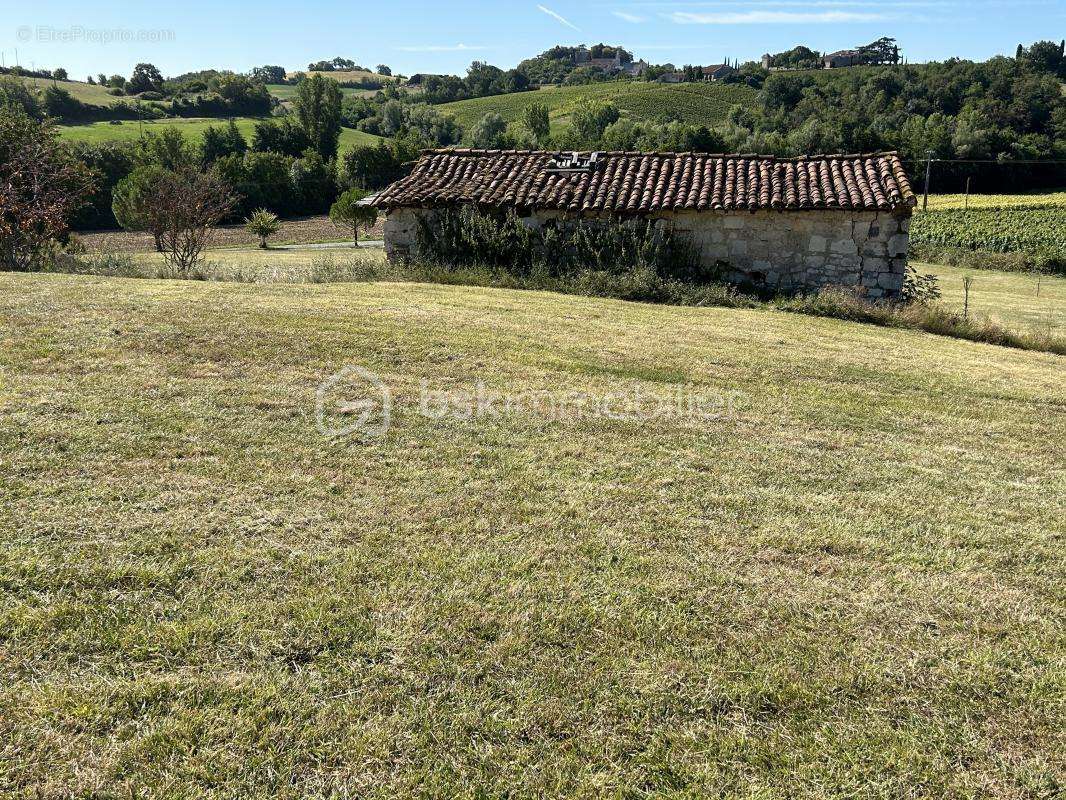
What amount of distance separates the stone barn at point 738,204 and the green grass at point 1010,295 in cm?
517

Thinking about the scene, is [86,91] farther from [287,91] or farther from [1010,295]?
[1010,295]

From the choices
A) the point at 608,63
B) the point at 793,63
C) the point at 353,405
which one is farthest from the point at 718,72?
the point at 353,405

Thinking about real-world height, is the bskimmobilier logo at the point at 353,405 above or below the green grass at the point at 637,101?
below

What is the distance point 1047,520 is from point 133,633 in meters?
5.48

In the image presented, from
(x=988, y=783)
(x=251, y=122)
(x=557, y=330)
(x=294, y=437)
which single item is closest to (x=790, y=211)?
(x=557, y=330)

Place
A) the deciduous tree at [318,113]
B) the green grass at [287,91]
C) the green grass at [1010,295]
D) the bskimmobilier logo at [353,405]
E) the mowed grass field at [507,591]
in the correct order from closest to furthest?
1. the mowed grass field at [507,591]
2. the bskimmobilier logo at [353,405]
3. the green grass at [1010,295]
4. the deciduous tree at [318,113]
5. the green grass at [287,91]

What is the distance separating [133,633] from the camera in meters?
3.17

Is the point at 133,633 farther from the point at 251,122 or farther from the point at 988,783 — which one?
the point at 251,122

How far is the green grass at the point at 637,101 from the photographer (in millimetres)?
92375

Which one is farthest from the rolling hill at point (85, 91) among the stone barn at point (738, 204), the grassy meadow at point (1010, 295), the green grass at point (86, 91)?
the grassy meadow at point (1010, 295)

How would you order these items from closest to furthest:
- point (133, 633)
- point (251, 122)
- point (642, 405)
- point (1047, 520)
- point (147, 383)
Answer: point (133, 633)
point (1047, 520)
point (147, 383)
point (642, 405)
point (251, 122)

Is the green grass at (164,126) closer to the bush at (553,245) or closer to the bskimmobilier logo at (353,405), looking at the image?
the bush at (553,245)

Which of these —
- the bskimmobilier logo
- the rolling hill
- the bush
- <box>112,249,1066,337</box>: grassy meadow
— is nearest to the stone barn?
the bush

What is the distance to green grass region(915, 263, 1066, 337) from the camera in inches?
840
